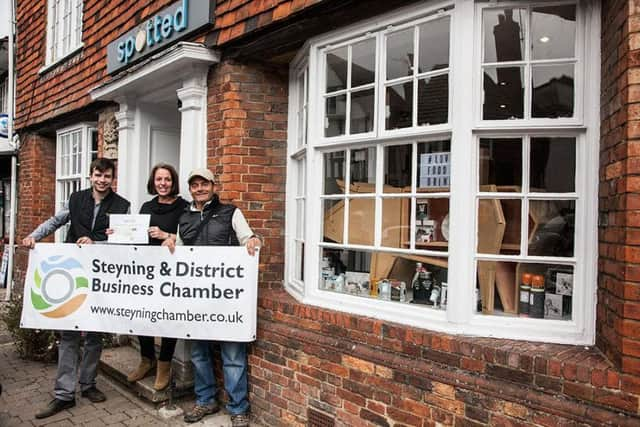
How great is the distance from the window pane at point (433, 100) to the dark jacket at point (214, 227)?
5.33 feet

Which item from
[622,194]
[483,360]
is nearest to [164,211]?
[483,360]

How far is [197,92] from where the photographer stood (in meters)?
4.38

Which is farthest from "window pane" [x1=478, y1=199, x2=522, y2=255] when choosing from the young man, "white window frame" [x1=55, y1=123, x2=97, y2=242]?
"white window frame" [x1=55, y1=123, x2=97, y2=242]

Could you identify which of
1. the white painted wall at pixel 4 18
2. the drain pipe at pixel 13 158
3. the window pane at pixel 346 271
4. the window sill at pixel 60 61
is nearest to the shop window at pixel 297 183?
the window pane at pixel 346 271

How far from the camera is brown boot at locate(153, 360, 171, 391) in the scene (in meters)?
4.11

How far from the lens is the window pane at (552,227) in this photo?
8.89 feet

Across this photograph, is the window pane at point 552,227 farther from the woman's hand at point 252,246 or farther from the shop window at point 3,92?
the shop window at point 3,92

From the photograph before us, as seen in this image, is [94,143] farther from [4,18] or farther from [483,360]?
[483,360]

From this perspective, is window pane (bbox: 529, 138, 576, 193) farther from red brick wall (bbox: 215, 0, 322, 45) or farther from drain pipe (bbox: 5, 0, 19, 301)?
drain pipe (bbox: 5, 0, 19, 301)

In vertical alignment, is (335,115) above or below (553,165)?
above

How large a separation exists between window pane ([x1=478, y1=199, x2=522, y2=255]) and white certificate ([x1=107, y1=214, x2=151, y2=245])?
8.13ft

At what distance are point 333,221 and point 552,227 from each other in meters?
1.48

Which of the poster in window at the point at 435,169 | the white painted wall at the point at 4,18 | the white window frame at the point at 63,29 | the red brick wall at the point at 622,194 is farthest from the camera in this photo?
the white painted wall at the point at 4,18

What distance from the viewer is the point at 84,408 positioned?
411cm
